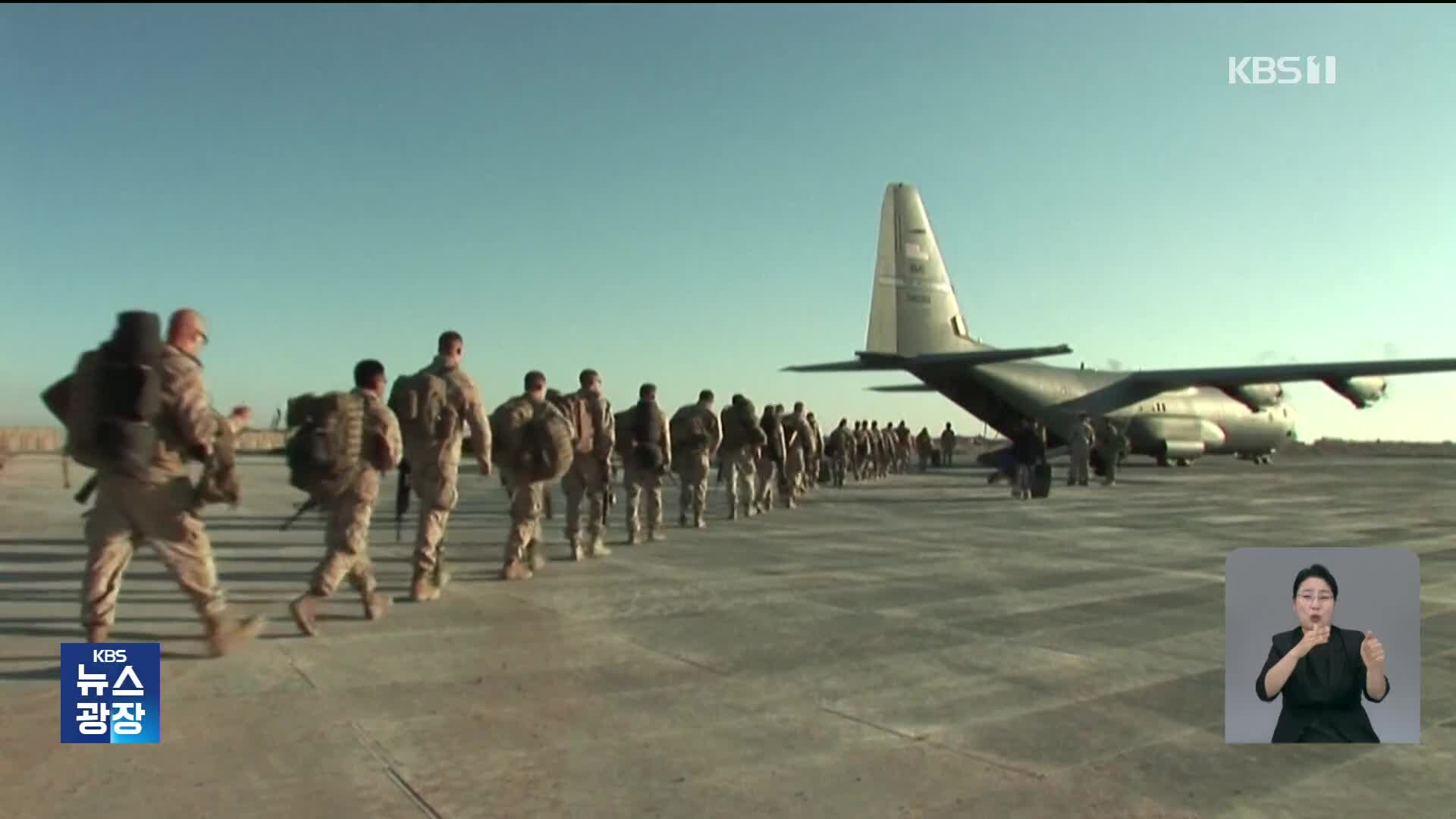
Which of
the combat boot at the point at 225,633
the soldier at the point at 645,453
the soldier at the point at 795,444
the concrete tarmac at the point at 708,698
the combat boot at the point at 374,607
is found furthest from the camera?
the soldier at the point at 795,444

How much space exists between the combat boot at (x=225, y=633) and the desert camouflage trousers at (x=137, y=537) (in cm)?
8

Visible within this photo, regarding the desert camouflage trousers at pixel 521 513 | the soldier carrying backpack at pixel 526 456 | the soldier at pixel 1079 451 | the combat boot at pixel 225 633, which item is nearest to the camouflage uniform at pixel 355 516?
the combat boot at pixel 225 633

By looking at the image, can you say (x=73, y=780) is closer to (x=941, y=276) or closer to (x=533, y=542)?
(x=533, y=542)

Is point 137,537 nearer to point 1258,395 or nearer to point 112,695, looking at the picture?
point 112,695

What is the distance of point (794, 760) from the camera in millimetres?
3574

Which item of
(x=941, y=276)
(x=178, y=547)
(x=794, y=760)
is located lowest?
(x=794, y=760)

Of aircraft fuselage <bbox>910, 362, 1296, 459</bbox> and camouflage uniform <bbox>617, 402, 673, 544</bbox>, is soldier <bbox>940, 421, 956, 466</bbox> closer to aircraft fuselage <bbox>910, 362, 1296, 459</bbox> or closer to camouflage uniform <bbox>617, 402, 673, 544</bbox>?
aircraft fuselage <bbox>910, 362, 1296, 459</bbox>

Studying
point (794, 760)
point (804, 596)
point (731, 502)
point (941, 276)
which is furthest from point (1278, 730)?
point (941, 276)

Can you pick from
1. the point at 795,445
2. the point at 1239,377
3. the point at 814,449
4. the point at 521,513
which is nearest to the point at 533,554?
the point at 521,513

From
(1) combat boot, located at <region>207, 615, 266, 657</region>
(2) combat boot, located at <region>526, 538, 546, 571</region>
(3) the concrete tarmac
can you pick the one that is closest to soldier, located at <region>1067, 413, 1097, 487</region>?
(3) the concrete tarmac

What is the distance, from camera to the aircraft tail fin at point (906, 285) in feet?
76.8

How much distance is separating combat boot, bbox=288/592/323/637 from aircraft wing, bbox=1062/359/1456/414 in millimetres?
23798

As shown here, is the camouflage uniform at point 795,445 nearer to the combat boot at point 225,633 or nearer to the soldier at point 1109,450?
the soldier at point 1109,450

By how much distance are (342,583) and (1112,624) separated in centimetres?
558
